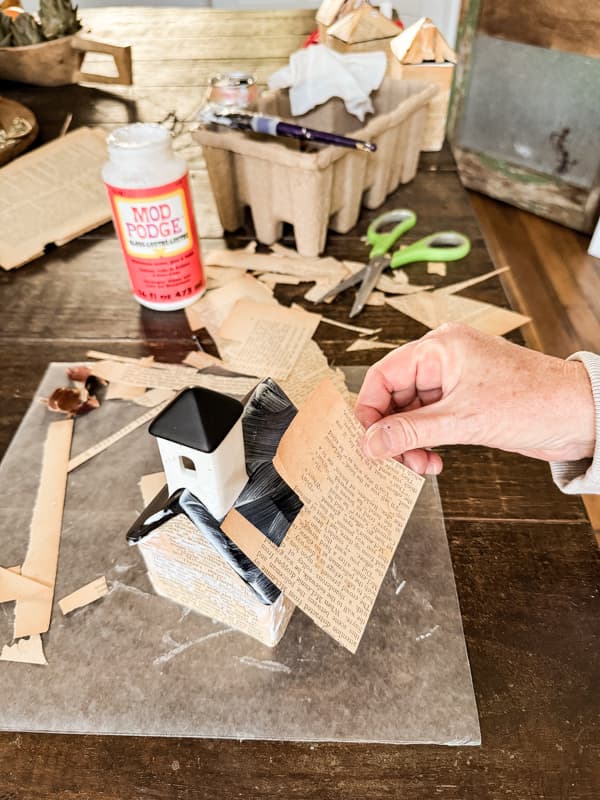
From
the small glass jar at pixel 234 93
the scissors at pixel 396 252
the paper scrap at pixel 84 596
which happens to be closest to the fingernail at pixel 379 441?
the paper scrap at pixel 84 596

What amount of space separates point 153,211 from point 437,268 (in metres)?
0.37

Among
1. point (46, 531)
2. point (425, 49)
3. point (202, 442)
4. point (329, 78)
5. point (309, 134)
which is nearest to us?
point (202, 442)

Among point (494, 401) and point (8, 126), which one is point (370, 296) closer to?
point (494, 401)

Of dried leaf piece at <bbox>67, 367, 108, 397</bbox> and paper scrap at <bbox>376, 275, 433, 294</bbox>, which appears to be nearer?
dried leaf piece at <bbox>67, 367, 108, 397</bbox>

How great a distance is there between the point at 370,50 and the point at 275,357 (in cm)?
59

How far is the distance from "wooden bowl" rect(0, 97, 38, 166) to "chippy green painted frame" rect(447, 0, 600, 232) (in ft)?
2.65

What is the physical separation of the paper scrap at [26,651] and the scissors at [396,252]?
47cm

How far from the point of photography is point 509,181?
4.68 ft

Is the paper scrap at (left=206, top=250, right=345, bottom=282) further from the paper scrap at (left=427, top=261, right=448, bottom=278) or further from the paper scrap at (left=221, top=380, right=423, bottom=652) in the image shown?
the paper scrap at (left=221, top=380, right=423, bottom=652)

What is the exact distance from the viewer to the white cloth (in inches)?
32.4

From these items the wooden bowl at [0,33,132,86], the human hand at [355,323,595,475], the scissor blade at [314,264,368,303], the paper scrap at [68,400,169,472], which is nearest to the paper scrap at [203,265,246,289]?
the scissor blade at [314,264,368,303]

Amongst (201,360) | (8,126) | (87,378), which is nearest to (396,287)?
(201,360)

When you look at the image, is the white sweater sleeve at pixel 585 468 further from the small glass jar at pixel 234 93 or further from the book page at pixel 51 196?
the book page at pixel 51 196

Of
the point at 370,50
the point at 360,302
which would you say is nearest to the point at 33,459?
the point at 360,302
